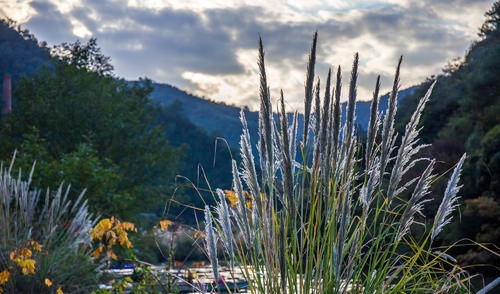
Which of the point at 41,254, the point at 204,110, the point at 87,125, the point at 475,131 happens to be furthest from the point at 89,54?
the point at 204,110

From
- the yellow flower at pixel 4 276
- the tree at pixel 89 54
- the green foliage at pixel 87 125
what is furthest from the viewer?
the tree at pixel 89 54

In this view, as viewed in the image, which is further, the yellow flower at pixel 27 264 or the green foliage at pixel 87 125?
the green foliage at pixel 87 125

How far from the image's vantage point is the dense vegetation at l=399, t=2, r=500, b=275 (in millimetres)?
10242

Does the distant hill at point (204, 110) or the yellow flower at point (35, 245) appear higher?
the distant hill at point (204, 110)

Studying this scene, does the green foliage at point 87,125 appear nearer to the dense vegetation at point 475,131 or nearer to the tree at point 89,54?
the tree at point 89,54

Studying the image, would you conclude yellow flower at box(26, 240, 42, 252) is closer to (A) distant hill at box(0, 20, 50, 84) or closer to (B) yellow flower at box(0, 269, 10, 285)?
(B) yellow flower at box(0, 269, 10, 285)

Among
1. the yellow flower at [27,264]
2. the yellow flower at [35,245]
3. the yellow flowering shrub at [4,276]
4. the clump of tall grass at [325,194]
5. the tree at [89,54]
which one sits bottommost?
the yellow flowering shrub at [4,276]

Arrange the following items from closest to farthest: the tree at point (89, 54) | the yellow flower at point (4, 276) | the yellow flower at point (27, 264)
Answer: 1. the yellow flower at point (27, 264)
2. the yellow flower at point (4, 276)
3. the tree at point (89, 54)

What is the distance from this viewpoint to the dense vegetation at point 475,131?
1024 centimetres

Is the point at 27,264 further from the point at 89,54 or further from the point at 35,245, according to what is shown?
the point at 89,54

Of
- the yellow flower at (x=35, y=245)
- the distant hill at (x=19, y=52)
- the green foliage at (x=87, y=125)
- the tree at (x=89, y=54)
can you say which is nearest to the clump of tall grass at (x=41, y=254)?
the yellow flower at (x=35, y=245)

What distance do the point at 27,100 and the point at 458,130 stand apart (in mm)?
12966

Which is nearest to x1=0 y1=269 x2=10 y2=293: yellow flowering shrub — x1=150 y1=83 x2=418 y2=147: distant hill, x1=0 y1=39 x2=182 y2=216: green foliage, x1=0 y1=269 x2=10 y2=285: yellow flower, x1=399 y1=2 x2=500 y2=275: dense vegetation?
x1=0 y1=269 x2=10 y2=285: yellow flower

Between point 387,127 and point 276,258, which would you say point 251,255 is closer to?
point 276,258
